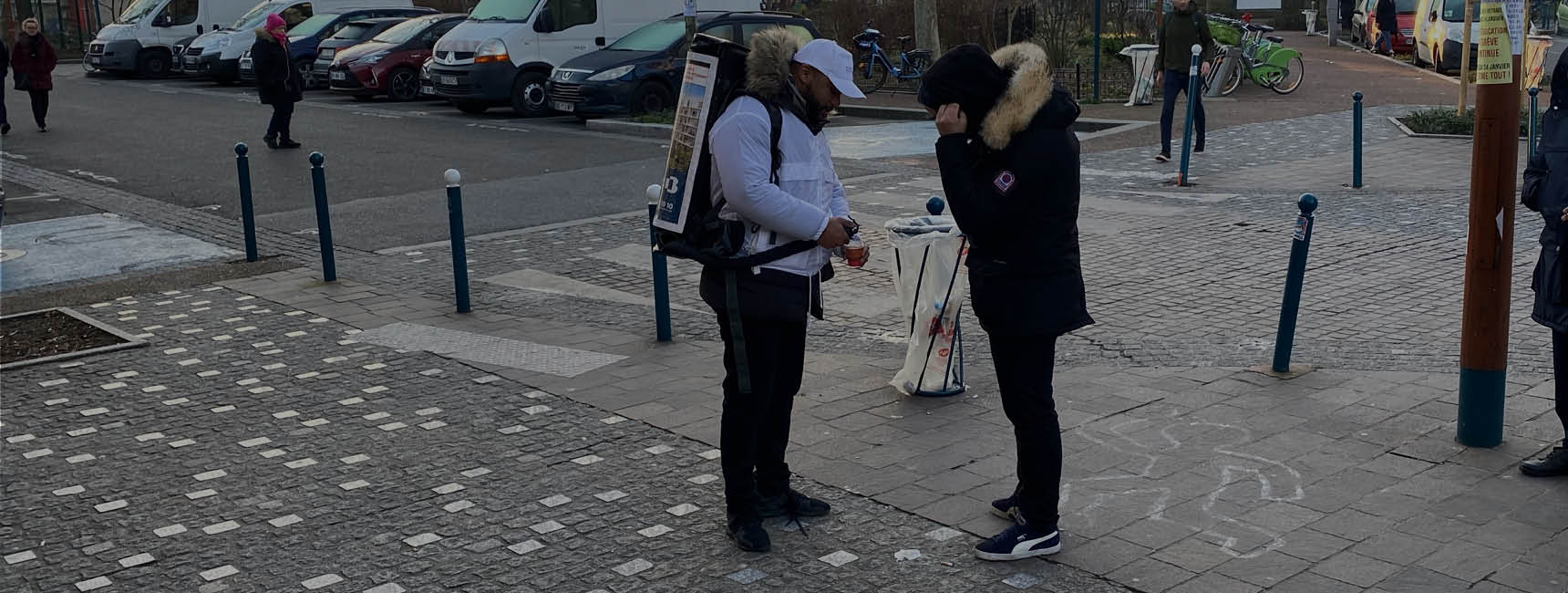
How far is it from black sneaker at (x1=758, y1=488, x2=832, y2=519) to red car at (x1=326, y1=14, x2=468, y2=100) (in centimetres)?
2105

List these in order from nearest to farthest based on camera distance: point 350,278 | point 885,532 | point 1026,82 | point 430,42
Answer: point 1026,82 < point 885,532 < point 350,278 < point 430,42

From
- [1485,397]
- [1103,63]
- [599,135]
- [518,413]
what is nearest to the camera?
[1485,397]

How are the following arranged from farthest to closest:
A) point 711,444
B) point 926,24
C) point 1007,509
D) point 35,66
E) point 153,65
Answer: point 153,65, point 926,24, point 35,66, point 711,444, point 1007,509

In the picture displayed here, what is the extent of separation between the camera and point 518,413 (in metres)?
6.52

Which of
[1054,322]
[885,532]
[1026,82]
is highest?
[1026,82]

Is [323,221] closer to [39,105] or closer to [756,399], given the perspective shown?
[756,399]

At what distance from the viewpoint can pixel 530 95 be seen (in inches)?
850

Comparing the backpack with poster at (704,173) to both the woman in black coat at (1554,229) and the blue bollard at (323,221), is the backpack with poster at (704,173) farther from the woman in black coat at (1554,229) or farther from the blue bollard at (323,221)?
the blue bollard at (323,221)

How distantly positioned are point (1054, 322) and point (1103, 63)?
20027 millimetres

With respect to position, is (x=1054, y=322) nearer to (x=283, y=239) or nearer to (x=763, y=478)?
(x=763, y=478)

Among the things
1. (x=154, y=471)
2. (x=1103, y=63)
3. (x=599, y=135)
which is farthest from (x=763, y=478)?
(x=1103, y=63)

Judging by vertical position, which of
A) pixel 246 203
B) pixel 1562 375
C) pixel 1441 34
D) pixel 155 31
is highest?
pixel 155 31

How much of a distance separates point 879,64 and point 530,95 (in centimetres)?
589

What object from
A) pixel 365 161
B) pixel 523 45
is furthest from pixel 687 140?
pixel 523 45
